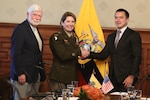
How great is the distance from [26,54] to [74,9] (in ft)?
4.62

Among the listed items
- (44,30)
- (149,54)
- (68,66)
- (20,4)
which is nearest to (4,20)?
(20,4)

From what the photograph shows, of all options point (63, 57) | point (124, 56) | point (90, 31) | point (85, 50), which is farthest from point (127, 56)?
point (63, 57)

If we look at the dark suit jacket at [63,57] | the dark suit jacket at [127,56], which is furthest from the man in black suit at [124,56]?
the dark suit jacket at [63,57]

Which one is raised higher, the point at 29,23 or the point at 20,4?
the point at 20,4

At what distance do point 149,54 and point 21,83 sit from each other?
193 cm

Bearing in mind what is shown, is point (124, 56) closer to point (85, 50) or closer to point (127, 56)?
point (127, 56)

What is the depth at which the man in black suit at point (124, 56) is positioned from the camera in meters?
3.77

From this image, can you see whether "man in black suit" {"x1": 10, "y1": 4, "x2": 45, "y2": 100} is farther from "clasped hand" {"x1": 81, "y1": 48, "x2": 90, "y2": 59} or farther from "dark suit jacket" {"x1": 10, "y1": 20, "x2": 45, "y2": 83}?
"clasped hand" {"x1": 81, "y1": 48, "x2": 90, "y2": 59}

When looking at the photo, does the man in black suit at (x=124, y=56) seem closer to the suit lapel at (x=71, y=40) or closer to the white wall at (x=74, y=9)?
the suit lapel at (x=71, y=40)

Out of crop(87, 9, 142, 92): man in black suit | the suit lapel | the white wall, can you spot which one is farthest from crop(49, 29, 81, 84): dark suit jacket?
the white wall

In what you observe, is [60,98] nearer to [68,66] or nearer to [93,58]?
[68,66]

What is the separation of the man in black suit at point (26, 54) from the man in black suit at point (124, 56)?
0.94 meters

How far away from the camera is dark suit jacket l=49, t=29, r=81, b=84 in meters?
3.77

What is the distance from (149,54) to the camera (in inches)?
177
